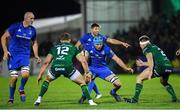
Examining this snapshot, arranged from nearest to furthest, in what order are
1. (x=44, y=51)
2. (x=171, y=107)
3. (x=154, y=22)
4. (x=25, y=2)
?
1. (x=171, y=107)
2. (x=44, y=51)
3. (x=154, y=22)
4. (x=25, y=2)

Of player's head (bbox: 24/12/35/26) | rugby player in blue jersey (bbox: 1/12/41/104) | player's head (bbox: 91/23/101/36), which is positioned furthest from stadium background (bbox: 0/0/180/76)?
player's head (bbox: 24/12/35/26)

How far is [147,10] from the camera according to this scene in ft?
138

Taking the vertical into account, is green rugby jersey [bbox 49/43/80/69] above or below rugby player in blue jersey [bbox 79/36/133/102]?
above

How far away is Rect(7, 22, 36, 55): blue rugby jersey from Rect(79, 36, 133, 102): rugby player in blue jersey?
1561mm

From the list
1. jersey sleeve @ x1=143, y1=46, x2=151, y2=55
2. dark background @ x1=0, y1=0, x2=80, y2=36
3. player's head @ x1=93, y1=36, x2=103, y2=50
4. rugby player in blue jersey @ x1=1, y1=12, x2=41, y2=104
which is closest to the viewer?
jersey sleeve @ x1=143, y1=46, x2=151, y2=55

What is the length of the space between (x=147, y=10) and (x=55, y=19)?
59.2ft

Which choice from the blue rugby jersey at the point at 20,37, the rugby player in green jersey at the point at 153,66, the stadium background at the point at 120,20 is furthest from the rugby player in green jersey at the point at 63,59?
the stadium background at the point at 120,20

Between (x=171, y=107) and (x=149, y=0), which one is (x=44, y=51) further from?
(x=171, y=107)

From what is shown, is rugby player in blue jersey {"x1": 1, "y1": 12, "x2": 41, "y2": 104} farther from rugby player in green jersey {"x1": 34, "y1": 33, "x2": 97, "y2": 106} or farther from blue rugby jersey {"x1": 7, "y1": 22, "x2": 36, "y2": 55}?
rugby player in green jersey {"x1": 34, "y1": 33, "x2": 97, "y2": 106}

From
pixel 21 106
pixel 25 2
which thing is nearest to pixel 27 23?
pixel 21 106

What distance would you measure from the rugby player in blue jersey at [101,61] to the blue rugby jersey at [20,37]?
1561 millimetres

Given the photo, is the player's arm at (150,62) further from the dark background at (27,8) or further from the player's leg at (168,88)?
the dark background at (27,8)

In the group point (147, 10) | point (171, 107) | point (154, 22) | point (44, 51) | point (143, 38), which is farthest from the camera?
point (147, 10)

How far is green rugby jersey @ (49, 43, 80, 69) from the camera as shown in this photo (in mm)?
14156
